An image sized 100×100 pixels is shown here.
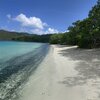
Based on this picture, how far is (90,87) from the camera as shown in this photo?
30.3ft

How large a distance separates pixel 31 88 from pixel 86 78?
11.7ft

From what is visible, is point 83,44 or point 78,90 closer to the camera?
point 78,90

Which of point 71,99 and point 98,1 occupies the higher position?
point 98,1

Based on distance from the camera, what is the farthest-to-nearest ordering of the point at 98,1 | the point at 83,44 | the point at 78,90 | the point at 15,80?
the point at 83,44 < the point at 98,1 < the point at 15,80 < the point at 78,90

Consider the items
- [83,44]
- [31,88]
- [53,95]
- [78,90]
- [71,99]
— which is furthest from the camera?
[83,44]

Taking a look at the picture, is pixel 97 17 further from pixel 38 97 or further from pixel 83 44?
pixel 38 97

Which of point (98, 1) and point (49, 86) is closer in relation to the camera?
point (49, 86)

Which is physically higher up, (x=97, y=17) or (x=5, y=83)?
(x=97, y=17)

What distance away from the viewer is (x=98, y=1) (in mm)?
27516

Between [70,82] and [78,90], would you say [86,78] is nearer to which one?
[70,82]

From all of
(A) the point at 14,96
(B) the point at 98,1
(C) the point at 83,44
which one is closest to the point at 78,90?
(A) the point at 14,96

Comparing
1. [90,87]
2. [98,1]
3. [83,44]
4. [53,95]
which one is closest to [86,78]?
[90,87]

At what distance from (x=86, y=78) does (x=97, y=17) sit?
19.9 metres

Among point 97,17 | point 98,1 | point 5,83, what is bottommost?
point 5,83
